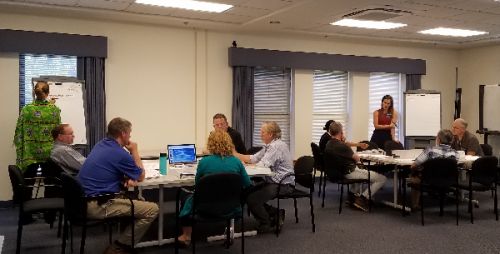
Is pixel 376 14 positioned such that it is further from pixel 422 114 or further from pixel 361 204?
pixel 422 114

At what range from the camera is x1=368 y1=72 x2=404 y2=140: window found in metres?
8.87

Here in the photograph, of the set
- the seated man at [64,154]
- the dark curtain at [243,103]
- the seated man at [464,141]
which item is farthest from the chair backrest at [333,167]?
the seated man at [64,154]

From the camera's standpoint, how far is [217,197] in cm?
362

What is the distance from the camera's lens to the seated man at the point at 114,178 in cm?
361

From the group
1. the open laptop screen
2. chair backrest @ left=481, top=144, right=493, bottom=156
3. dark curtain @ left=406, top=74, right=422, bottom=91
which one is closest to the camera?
the open laptop screen

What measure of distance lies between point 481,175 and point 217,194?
338 cm

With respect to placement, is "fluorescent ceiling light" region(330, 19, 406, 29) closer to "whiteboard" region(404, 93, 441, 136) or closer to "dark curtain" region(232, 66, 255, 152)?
"dark curtain" region(232, 66, 255, 152)

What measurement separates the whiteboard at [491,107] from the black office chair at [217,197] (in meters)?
6.46

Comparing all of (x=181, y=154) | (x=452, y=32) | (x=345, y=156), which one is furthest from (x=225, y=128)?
(x=452, y=32)

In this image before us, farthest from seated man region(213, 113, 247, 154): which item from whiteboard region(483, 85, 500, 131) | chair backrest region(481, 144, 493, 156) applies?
whiteboard region(483, 85, 500, 131)

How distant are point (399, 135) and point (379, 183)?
3511 mm

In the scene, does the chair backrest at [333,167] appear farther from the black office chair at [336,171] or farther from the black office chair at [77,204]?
the black office chair at [77,204]

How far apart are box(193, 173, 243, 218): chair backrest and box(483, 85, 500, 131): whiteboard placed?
6.49 m

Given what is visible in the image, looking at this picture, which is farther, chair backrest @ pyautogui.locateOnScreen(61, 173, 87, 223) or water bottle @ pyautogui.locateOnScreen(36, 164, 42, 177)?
water bottle @ pyautogui.locateOnScreen(36, 164, 42, 177)
